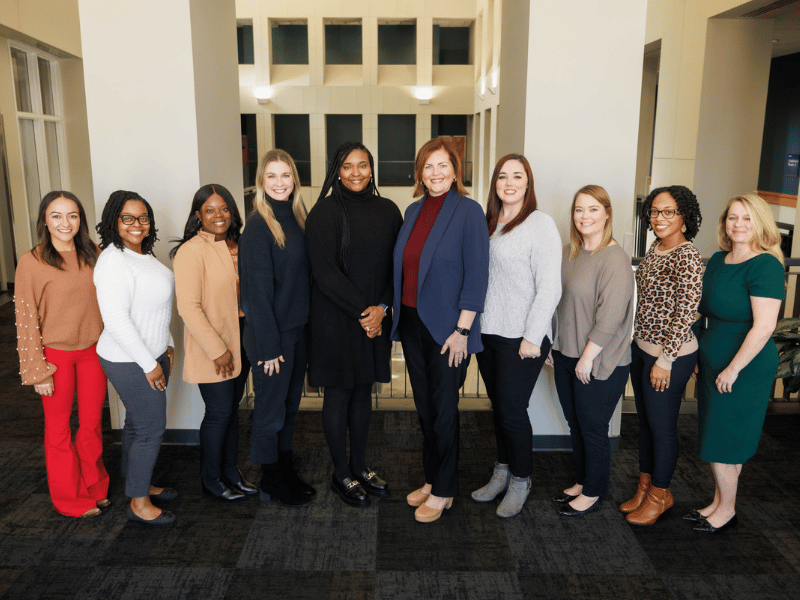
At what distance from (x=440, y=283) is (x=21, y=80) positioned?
33.3ft

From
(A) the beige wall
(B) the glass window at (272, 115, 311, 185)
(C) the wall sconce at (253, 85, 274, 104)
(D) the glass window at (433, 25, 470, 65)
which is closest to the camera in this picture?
(A) the beige wall

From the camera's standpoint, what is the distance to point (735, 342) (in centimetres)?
310

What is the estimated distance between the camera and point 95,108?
12.9 ft

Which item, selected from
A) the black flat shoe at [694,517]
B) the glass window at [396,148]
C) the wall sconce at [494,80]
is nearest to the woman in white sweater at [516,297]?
the black flat shoe at [694,517]

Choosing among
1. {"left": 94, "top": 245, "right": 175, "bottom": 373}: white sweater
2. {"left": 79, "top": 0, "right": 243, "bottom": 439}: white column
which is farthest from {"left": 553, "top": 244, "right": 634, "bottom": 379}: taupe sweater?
{"left": 79, "top": 0, "right": 243, "bottom": 439}: white column

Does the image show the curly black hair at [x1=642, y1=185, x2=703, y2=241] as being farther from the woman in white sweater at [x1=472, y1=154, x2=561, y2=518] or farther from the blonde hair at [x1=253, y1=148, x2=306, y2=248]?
the blonde hair at [x1=253, y1=148, x2=306, y2=248]

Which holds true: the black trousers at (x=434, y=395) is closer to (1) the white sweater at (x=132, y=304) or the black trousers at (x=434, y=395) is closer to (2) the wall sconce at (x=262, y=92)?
(1) the white sweater at (x=132, y=304)

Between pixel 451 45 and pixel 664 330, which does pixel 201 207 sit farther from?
pixel 451 45

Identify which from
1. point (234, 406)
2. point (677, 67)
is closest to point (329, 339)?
point (234, 406)

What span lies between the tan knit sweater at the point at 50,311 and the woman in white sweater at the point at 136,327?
0.17 metres

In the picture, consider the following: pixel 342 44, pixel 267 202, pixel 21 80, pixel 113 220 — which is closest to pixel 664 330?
pixel 267 202

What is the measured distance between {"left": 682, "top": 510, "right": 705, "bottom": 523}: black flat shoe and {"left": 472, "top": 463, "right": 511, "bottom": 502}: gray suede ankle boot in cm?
96

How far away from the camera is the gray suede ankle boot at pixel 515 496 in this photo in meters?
3.45

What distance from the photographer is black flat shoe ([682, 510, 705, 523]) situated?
335 cm
